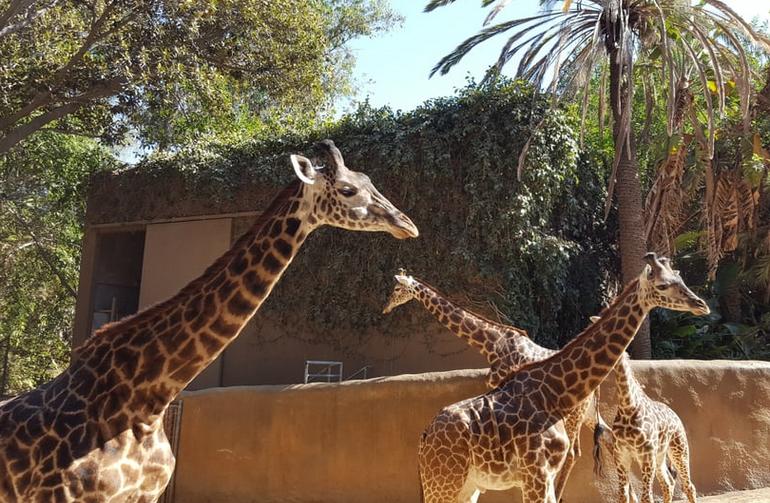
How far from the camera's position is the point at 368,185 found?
4.22 m

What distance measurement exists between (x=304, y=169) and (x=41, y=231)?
67.0 ft

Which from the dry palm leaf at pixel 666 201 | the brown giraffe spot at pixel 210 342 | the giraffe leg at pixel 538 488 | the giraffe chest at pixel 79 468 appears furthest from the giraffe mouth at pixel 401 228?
the dry palm leaf at pixel 666 201

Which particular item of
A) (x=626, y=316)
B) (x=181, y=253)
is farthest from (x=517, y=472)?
(x=181, y=253)

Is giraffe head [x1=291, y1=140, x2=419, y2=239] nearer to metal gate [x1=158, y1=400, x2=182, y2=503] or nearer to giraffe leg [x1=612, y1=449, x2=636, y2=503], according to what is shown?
giraffe leg [x1=612, y1=449, x2=636, y2=503]

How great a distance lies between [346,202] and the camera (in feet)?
13.4

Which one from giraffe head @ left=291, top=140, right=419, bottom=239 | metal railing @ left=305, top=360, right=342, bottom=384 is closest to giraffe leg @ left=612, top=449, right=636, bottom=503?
giraffe head @ left=291, top=140, right=419, bottom=239

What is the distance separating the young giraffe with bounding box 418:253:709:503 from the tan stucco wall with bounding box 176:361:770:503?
3.39m

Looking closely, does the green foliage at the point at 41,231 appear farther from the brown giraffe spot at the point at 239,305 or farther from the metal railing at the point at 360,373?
the brown giraffe spot at the point at 239,305

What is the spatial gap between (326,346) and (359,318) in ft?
3.52

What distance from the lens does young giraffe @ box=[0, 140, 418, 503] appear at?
3.68 meters

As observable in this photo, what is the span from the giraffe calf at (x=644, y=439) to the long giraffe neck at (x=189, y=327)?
15.0ft

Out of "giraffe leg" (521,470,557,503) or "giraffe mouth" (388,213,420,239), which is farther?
"giraffe leg" (521,470,557,503)

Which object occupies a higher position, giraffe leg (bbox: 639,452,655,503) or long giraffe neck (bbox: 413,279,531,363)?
long giraffe neck (bbox: 413,279,531,363)

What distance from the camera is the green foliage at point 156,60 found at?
12.1m
